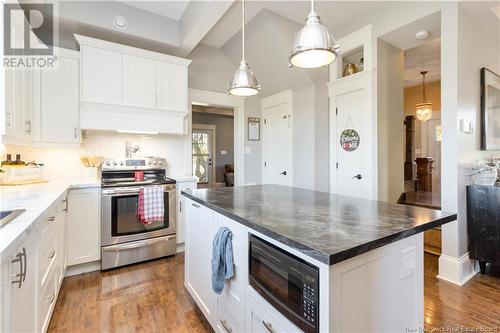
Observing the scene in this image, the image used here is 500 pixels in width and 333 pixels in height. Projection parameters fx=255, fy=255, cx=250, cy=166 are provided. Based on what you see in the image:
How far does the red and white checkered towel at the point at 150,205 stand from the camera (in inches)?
111

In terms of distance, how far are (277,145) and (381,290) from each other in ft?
12.0

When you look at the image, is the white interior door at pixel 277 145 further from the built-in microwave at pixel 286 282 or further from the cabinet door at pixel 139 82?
the built-in microwave at pixel 286 282

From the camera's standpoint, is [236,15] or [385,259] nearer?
[385,259]

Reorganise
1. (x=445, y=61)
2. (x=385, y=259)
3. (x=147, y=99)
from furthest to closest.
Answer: (x=147, y=99), (x=445, y=61), (x=385, y=259)

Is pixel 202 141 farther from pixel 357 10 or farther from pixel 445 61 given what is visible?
pixel 445 61

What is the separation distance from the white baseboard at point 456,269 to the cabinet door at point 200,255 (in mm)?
2283

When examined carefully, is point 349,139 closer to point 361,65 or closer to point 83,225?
point 361,65

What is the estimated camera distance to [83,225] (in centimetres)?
265

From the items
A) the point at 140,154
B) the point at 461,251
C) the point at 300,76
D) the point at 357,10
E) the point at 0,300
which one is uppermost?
the point at 357,10

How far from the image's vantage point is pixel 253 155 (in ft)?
16.0

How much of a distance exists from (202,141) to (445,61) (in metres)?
7.00

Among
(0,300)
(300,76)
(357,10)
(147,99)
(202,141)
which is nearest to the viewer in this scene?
(0,300)

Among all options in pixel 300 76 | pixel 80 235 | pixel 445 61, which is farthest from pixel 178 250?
pixel 445 61

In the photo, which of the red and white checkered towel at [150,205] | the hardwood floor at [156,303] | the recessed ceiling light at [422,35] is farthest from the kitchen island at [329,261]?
the recessed ceiling light at [422,35]
